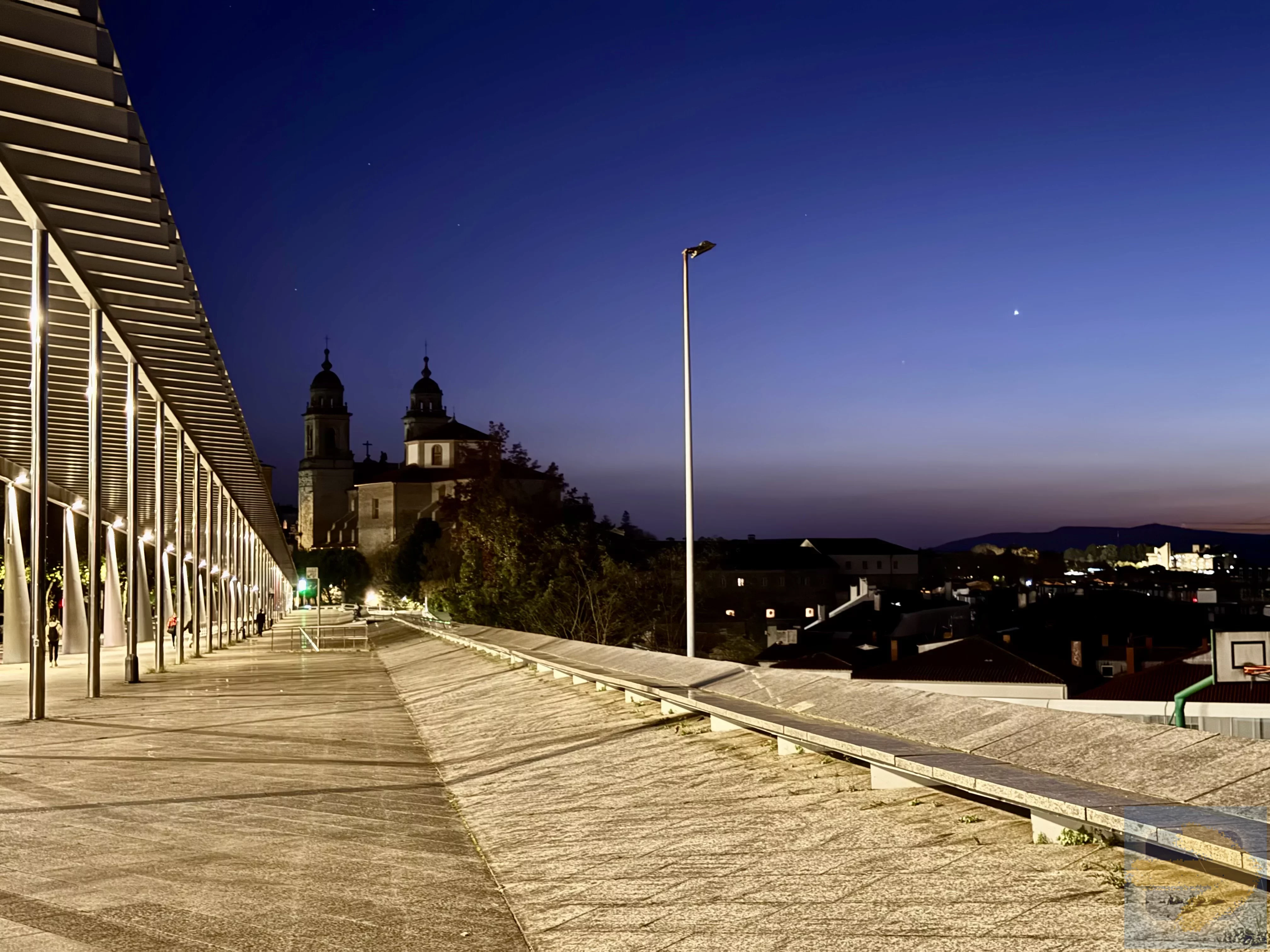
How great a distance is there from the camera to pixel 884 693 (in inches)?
373

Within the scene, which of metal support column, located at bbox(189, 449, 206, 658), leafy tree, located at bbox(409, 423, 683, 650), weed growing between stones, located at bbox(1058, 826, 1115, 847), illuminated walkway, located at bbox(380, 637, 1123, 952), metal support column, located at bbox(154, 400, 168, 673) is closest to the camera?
illuminated walkway, located at bbox(380, 637, 1123, 952)

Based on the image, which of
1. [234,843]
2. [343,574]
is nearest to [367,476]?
[343,574]

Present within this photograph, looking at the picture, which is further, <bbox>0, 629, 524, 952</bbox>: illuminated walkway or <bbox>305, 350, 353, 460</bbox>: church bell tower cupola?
<bbox>305, 350, 353, 460</bbox>: church bell tower cupola

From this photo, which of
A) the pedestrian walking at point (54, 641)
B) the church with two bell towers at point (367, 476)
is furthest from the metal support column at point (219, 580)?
the church with two bell towers at point (367, 476)

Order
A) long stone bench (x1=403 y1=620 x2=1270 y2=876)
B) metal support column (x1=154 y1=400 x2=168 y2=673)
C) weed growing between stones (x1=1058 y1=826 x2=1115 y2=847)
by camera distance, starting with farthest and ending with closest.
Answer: metal support column (x1=154 y1=400 x2=168 y2=673), weed growing between stones (x1=1058 y1=826 x2=1115 y2=847), long stone bench (x1=403 y1=620 x2=1270 y2=876)

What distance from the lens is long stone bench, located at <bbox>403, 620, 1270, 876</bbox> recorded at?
4992 mm

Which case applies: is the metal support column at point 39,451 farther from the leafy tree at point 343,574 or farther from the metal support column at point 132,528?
the leafy tree at point 343,574

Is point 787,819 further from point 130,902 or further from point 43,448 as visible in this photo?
point 43,448

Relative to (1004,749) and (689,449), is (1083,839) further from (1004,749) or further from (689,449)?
(689,449)

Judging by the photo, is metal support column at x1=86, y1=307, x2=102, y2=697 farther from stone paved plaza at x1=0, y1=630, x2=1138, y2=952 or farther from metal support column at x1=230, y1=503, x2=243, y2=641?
metal support column at x1=230, y1=503, x2=243, y2=641

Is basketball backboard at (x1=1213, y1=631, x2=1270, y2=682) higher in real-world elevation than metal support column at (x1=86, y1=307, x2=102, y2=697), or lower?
lower

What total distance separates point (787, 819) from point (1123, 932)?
2829mm

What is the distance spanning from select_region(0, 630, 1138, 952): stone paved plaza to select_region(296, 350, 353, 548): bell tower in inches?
6677

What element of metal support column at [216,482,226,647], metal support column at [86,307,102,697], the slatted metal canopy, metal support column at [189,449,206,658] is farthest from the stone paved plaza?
metal support column at [216,482,226,647]
